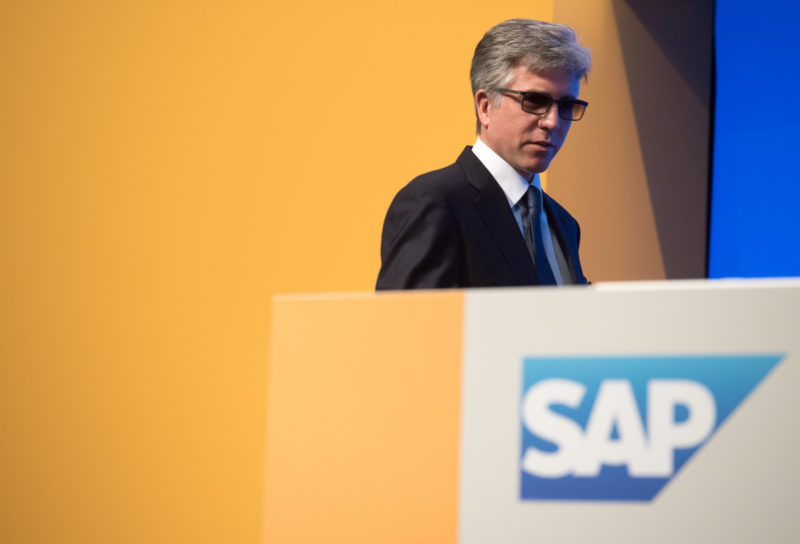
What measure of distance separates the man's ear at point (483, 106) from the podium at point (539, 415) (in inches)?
34.8

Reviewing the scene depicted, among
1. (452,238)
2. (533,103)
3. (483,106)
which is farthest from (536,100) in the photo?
(452,238)

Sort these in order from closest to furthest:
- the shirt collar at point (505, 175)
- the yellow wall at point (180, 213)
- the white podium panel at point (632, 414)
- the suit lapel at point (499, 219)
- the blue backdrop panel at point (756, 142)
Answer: the white podium panel at point (632, 414), the suit lapel at point (499, 219), the shirt collar at point (505, 175), the yellow wall at point (180, 213), the blue backdrop panel at point (756, 142)

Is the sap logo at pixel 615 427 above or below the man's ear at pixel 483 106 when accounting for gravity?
below

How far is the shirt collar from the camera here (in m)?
1.73

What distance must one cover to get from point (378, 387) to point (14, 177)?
2113 millimetres

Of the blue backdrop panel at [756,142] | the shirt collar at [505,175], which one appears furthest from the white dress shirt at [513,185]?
the blue backdrop panel at [756,142]

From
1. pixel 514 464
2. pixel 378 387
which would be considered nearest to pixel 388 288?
pixel 378 387

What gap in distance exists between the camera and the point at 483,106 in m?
1.82

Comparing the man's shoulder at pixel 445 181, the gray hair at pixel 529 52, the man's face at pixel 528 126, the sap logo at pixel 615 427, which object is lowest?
the sap logo at pixel 615 427

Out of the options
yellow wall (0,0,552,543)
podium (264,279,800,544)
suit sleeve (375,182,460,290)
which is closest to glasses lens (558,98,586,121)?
suit sleeve (375,182,460,290)

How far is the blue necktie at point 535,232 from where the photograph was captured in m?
1.67

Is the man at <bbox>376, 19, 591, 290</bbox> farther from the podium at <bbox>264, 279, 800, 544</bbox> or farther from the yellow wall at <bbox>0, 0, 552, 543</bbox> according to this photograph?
the yellow wall at <bbox>0, 0, 552, 543</bbox>

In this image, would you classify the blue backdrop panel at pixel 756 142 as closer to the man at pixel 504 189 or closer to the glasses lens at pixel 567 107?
the man at pixel 504 189

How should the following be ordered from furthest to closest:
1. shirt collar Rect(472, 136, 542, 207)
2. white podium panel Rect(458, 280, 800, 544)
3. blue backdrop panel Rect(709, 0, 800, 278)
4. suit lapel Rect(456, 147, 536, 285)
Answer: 1. blue backdrop panel Rect(709, 0, 800, 278)
2. shirt collar Rect(472, 136, 542, 207)
3. suit lapel Rect(456, 147, 536, 285)
4. white podium panel Rect(458, 280, 800, 544)
